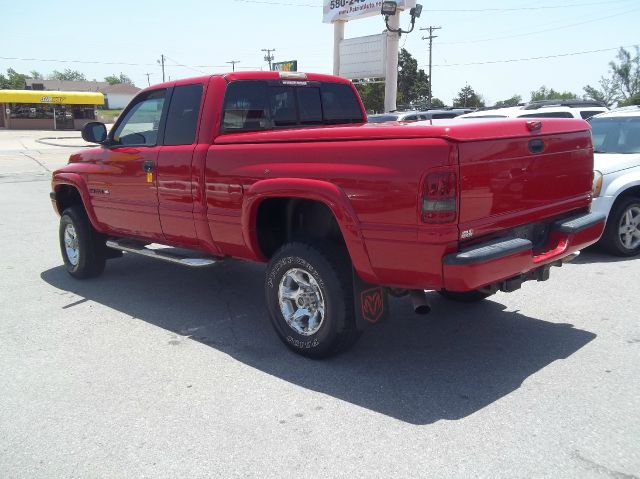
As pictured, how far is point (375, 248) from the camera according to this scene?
374 centimetres

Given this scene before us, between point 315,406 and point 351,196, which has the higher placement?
point 351,196

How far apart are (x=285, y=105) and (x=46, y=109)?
57.3 m

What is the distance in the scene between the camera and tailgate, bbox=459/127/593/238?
3529 mm

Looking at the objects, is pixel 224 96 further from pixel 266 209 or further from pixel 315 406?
pixel 315 406

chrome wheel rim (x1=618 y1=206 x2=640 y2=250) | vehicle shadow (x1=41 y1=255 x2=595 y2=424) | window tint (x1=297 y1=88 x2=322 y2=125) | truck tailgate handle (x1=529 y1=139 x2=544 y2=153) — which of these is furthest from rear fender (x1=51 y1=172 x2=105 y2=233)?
chrome wheel rim (x1=618 y1=206 x2=640 y2=250)

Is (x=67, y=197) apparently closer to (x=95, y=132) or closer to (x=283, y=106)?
(x=95, y=132)

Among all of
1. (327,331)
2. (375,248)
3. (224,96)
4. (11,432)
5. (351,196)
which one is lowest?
(11,432)

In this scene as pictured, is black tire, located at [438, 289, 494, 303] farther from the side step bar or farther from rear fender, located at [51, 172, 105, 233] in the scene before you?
rear fender, located at [51, 172, 105, 233]

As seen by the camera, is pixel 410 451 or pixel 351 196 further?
pixel 351 196

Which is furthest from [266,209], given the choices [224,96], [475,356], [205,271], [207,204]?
[205,271]

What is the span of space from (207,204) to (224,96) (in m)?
0.91

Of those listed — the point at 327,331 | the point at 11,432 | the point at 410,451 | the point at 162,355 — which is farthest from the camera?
the point at 162,355

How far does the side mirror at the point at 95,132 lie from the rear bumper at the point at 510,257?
4.10 meters

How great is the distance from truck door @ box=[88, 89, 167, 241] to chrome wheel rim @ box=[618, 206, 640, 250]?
5.18 meters
